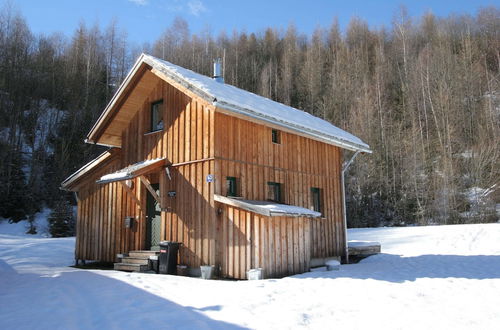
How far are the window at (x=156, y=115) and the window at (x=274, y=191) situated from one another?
4.04m

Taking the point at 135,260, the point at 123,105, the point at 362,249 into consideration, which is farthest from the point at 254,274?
the point at 123,105

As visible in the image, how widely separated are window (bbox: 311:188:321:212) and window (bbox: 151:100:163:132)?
19.0 feet

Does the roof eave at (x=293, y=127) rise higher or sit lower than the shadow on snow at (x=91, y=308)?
higher

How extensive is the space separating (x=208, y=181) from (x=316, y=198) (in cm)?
517

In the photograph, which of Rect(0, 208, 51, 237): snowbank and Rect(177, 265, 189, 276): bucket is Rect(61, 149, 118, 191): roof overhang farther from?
Rect(0, 208, 51, 237): snowbank

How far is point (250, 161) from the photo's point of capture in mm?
11086

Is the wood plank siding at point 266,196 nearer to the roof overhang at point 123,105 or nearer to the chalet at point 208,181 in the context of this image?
the chalet at point 208,181

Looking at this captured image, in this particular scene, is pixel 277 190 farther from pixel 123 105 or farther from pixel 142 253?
pixel 123 105

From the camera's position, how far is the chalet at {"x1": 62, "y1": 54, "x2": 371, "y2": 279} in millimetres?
9719

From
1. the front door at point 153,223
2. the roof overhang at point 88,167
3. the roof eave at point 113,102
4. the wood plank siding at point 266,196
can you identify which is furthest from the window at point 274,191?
the roof overhang at point 88,167

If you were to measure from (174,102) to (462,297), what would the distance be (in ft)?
28.9

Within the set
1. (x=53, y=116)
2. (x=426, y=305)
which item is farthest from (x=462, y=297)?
(x=53, y=116)

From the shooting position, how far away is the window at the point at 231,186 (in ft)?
34.7

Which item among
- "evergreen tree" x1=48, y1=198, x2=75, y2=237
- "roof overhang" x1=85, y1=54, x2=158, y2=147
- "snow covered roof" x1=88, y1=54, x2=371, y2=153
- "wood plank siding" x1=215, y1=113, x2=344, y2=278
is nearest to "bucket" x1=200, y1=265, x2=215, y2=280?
"wood plank siding" x1=215, y1=113, x2=344, y2=278
